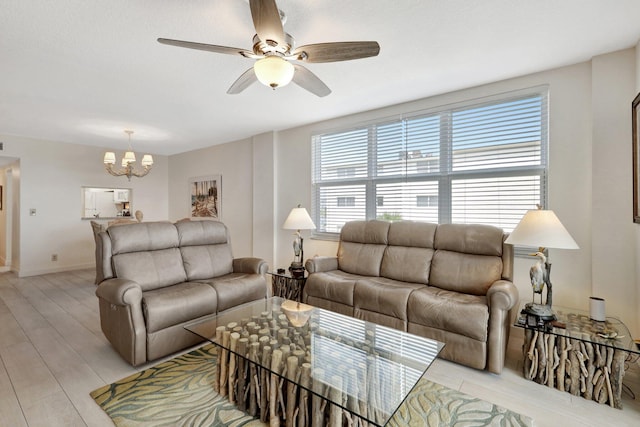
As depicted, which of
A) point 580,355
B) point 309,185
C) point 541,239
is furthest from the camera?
point 309,185

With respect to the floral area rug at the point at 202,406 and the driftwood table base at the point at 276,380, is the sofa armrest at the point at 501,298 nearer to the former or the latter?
the floral area rug at the point at 202,406

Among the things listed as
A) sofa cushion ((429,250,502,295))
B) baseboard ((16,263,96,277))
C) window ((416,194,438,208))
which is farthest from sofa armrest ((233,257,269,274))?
baseboard ((16,263,96,277))

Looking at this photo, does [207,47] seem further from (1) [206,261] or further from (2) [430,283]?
(2) [430,283]

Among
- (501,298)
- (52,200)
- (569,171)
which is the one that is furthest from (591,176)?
(52,200)

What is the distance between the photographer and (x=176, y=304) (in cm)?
256

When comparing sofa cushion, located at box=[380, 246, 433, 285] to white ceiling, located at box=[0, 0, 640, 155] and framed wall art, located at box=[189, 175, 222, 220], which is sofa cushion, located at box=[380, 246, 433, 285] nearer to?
white ceiling, located at box=[0, 0, 640, 155]

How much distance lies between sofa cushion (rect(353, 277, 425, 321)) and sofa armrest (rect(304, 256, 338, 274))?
572 millimetres

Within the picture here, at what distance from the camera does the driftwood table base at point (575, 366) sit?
1927 mm

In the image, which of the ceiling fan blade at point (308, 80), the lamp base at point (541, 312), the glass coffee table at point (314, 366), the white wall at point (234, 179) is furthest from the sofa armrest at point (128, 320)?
the lamp base at point (541, 312)

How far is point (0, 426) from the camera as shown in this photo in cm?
172

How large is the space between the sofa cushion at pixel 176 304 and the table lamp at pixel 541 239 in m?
2.68

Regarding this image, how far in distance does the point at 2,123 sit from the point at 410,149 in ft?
19.3

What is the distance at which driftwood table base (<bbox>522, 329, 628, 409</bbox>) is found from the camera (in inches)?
75.9

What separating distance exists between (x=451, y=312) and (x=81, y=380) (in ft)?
9.40
